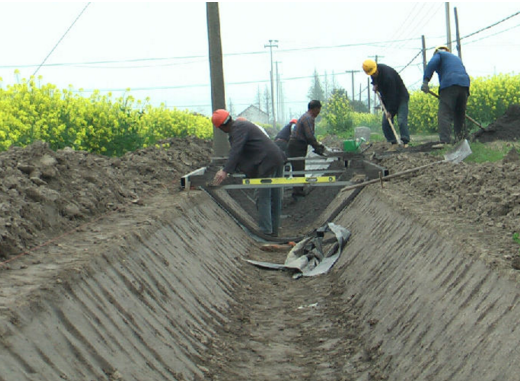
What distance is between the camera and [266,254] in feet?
30.5

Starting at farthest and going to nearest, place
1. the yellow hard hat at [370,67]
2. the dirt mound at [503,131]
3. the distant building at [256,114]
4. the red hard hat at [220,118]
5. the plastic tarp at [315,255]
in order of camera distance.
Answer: the distant building at [256,114] → the dirt mound at [503,131] → the yellow hard hat at [370,67] → the red hard hat at [220,118] → the plastic tarp at [315,255]

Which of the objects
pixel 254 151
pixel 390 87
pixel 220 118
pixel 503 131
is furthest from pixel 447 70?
pixel 220 118

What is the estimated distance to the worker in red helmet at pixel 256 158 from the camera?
8.96 m

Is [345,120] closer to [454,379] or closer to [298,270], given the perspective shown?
[298,270]

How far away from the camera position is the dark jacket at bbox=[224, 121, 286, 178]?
9.10 meters

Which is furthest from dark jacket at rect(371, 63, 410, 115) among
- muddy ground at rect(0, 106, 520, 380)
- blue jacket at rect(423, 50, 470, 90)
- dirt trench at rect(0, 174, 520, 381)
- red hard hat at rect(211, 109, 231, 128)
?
dirt trench at rect(0, 174, 520, 381)

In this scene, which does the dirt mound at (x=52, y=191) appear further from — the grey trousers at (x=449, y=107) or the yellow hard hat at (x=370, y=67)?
the grey trousers at (x=449, y=107)

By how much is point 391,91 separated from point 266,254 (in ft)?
15.3

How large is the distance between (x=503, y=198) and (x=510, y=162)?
6.01ft

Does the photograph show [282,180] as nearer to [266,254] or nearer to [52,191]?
[266,254]

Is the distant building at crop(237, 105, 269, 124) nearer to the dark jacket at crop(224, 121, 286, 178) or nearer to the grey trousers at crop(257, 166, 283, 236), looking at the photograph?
the grey trousers at crop(257, 166, 283, 236)

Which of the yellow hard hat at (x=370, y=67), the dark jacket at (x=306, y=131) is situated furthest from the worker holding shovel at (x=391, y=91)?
the dark jacket at (x=306, y=131)

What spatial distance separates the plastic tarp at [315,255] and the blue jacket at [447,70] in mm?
3992

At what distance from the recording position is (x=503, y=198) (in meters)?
5.48
